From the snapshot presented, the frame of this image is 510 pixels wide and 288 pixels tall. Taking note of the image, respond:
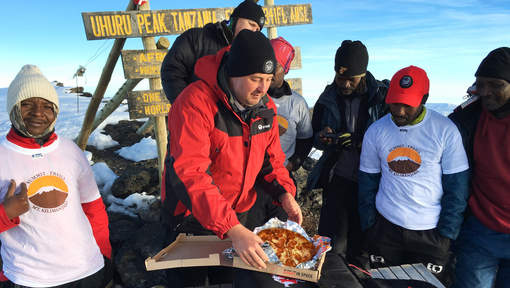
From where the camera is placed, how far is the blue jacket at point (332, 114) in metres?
3.60

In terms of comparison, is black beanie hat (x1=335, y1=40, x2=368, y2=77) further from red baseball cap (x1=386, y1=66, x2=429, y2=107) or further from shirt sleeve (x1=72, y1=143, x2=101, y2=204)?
shirt sleeve (x1=72, y1=143, x2=101, y2=204)

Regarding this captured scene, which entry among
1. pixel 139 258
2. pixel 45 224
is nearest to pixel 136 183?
pixel 139 258

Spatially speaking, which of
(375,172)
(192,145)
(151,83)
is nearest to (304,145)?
(375,172)

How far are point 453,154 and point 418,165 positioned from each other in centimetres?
31

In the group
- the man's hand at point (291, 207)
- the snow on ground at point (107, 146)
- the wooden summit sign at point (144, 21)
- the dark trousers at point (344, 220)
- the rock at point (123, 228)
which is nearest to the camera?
the man's hand at point (291, 207)

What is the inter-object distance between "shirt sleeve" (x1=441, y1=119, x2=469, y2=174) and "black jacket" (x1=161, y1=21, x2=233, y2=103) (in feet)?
8.71

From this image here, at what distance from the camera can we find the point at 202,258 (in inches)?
81.2

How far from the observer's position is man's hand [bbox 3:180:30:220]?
2.26 meters

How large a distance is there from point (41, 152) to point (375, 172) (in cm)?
312

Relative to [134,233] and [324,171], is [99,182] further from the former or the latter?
[324,171]

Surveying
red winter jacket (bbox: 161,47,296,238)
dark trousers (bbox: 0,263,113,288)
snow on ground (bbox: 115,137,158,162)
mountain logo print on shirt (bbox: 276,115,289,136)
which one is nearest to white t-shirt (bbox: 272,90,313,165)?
mountain logo print on shirt (bbox: 276,115,289,136)

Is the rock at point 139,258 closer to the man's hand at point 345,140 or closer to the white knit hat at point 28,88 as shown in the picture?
the white knit hat at point 28,88

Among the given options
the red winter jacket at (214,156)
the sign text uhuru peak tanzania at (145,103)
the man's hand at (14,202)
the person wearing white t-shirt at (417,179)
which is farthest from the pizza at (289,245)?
the sign text uhuru peak tanzania at (145,103)

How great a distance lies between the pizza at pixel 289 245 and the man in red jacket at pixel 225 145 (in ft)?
0.73
